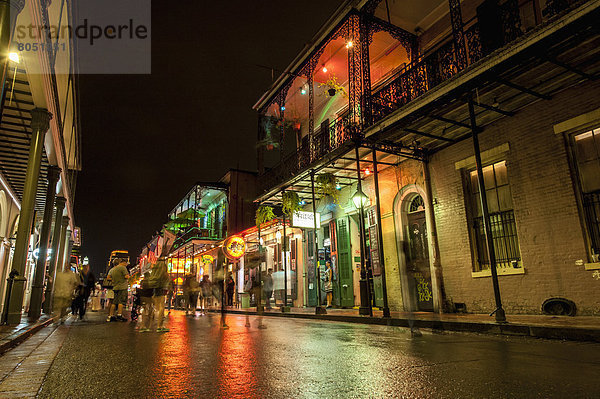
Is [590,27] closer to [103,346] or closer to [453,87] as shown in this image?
[453,87]

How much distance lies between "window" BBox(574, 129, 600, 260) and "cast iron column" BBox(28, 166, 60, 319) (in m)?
14.7

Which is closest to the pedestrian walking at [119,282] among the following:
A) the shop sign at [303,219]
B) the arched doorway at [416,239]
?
A: the shop sign at [303,219]

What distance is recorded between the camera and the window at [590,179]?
8.06 meters

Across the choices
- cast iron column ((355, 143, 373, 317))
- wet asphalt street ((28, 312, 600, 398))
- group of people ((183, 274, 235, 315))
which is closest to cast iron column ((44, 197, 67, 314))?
group of people ((183, 274, 235, 315))

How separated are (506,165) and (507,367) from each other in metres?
7.53

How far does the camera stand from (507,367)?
365cm

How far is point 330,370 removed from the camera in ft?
11.8

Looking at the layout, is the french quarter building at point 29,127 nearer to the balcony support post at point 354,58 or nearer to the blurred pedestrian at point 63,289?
the blurred pedestrian at point 63,289

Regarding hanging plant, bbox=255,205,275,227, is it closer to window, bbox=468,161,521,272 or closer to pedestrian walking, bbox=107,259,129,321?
pedestrian walking, bbox=107,259,129,321

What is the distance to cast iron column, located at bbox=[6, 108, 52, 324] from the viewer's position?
8.52 metres

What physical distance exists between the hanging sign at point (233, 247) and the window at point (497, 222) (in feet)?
22.1

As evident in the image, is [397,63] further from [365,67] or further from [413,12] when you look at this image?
[365,67]

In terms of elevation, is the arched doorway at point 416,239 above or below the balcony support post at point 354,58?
below

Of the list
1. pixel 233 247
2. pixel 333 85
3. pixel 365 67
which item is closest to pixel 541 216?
pixel 365 67
